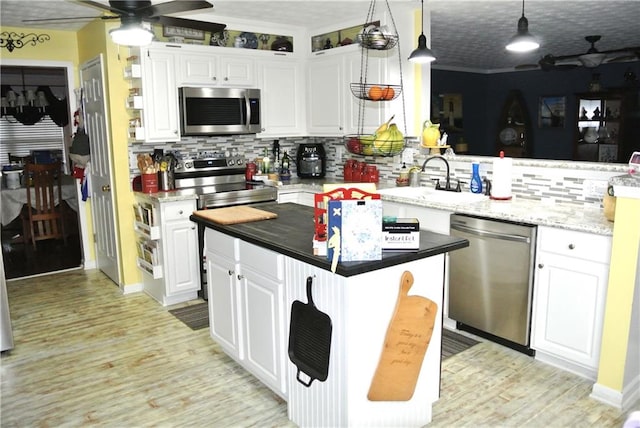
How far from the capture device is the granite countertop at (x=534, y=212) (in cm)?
288

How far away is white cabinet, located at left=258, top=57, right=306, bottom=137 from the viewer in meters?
5.01

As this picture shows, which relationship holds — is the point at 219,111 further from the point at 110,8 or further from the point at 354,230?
the point at 354,230

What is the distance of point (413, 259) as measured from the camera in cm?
220

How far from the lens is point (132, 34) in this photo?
279 centimetres

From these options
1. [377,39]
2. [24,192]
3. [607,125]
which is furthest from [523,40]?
[24,192]

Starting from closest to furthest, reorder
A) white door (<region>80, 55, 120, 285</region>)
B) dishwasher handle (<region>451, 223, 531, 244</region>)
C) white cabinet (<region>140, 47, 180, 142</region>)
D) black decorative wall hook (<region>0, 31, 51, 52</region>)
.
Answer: dishwasher handle (<region>451, 223, 531, 244</region>)
white cabinet (<region>140, 47, 180, 142</region>)
white door (<region>80, 55, 120, 285</region>)
black decorative wall hook (<region>0, 31, 51, 52</region>)

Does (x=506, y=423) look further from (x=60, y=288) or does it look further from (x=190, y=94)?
(x=60, y=288)

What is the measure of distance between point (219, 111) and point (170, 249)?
132cm

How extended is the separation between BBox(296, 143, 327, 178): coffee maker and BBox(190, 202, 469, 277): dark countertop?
84.4 inches

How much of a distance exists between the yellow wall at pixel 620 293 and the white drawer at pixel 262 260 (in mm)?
1711

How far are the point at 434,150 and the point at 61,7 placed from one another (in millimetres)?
3208

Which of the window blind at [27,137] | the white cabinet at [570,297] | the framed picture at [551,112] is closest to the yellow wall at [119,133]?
the white cabinet at [570,297]

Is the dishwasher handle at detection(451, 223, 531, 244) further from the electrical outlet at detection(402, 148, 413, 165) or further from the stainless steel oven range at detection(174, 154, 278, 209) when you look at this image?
the stainless steel oven range at detection(174, 154, 278, 209)

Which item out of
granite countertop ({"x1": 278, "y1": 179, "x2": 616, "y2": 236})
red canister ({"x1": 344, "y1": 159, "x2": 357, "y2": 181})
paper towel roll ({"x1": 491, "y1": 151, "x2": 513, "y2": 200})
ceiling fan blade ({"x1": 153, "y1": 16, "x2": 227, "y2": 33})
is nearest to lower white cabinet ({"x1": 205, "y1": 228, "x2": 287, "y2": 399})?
ceiling fan blade ({"x1": 153, "y1": 16, "x2": 227, "y2": 33})
